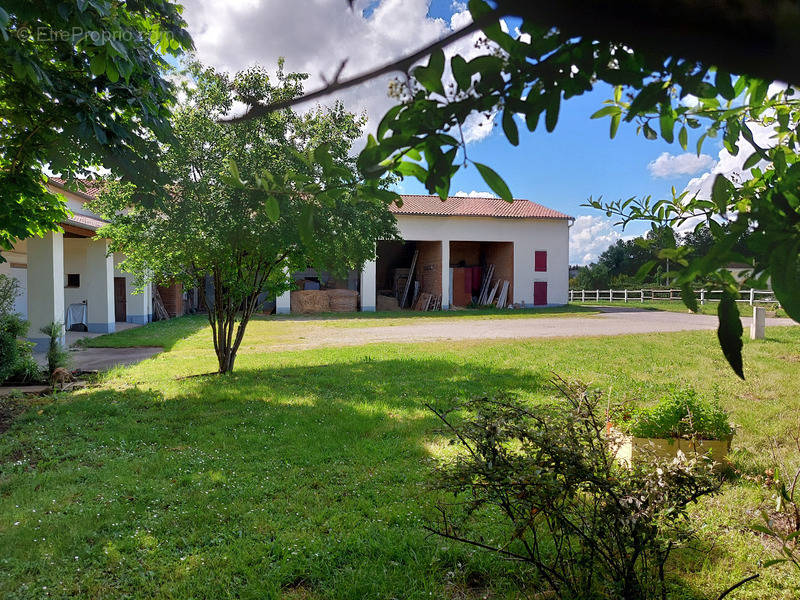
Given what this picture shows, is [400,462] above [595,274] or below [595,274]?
below

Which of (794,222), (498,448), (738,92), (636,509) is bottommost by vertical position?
(636,509)

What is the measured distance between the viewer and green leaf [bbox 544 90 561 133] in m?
0.80

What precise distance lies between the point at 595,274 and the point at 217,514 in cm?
3668

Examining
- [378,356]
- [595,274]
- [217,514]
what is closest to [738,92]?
[217,514]

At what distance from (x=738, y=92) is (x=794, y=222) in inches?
11.4

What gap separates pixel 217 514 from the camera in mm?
3217

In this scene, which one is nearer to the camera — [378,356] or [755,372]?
[755,372]

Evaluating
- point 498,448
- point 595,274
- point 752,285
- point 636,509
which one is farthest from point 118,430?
point 595,274

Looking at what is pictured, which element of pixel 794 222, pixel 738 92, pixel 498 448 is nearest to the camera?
pixel 794 222

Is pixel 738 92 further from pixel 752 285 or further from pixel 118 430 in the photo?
pixel 118 430

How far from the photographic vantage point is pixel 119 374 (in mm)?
8211

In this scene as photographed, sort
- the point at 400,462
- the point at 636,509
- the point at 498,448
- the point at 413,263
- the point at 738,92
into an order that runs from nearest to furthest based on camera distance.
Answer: the point at 738,92 < the point at 636,509 < the point at 498,448 < the point at 400,462 < the point at 413,263

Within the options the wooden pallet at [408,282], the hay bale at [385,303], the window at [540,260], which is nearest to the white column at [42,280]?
the hay bale at [385,303]

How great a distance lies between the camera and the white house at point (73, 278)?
10.3 metres
